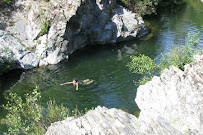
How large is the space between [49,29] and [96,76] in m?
10.1

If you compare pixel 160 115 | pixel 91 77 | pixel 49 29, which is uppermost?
pixel 49 29

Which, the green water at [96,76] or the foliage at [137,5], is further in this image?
the foliage at [137,5]

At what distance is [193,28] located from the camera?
41.9 metres

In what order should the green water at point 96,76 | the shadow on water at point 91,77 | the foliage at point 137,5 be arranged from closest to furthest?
the shadow on water at point 91,77, the green water at point 96,76, the foliage at point 137,5

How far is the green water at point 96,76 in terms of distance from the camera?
22844mm

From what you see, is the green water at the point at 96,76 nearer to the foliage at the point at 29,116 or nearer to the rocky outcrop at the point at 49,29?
the rocky outcrop at the point at 49,29

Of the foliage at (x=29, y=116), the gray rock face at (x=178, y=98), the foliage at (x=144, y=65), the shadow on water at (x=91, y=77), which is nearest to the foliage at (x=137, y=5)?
the shadow on water at (x=91, y=77)

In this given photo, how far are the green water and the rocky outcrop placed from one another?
157 cm

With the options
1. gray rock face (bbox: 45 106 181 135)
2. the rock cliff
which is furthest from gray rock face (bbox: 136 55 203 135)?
gray rock face (bbox: 45 106 181 135)

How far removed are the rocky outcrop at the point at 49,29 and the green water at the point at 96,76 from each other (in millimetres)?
1568

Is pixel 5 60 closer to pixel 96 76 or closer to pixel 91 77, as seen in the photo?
pixel 91 77

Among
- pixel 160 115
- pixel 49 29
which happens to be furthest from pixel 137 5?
pixel 160 115

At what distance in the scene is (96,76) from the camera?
2780cm

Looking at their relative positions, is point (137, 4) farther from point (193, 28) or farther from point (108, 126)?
point (108, 126)
